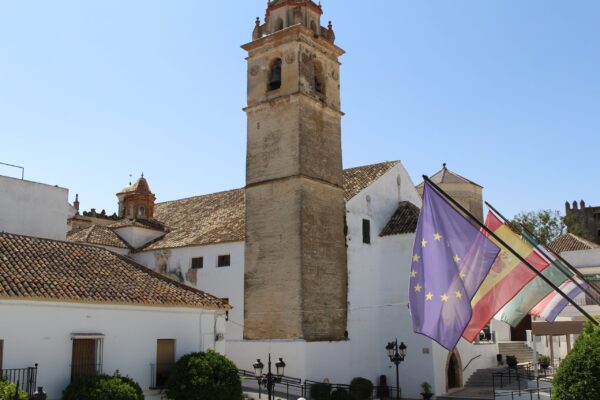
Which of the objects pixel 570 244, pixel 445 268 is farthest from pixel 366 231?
pixel 570 244

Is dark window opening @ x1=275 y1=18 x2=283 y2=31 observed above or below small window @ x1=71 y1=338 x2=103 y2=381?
above

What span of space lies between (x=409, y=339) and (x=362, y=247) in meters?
4.59

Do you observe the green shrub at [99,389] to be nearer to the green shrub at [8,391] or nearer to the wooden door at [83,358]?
the wooden door at [83,358]

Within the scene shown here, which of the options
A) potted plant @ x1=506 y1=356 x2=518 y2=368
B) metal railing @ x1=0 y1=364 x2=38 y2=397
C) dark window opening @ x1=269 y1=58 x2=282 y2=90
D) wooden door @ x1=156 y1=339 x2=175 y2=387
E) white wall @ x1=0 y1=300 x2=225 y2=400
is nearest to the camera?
metal railing @ x1=0 y1=364 x2=38 y2=397

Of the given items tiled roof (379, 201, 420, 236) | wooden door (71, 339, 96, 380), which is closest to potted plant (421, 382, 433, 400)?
tiled roof (379, 201, 420, 236)

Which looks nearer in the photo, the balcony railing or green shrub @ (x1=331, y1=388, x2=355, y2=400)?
the balcony railing

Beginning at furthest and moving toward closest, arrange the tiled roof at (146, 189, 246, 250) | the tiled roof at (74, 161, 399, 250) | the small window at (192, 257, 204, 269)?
the small window at (192, 257, 204, 269)
the tiled roof at (146, 189, 246, 250)
the tiled roof at (74, 161, 399, 250)

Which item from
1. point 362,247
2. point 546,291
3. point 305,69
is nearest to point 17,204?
point 305,69

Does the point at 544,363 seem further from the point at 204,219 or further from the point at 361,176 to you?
the point at 204,219

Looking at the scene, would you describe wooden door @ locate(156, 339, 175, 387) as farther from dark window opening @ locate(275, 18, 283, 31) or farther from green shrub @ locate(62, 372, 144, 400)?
dark window opening @ locate(275, 18, 283, 31)

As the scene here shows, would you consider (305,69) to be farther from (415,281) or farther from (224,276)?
(415,281)

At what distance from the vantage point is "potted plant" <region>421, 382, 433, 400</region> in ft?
85.6

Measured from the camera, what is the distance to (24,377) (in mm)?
15688

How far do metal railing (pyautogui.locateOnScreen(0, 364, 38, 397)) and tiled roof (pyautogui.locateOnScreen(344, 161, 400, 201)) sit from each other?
1640cm
